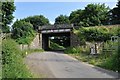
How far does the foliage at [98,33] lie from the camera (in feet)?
144

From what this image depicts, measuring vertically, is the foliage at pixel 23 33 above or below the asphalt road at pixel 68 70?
above

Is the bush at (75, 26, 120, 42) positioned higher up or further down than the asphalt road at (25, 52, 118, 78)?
higher up

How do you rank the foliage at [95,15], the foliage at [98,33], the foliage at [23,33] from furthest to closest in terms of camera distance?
1. the foliage at [95,15]
2. the foliage at [23,33]
3. the foliage at [98,33]

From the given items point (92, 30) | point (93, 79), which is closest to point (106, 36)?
point (92, 30)

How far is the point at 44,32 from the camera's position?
56.2 m

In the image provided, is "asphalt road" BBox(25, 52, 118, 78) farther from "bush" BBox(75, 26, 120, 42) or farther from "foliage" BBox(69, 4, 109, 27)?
"foliage" BBox(69, 4, 109, 27)

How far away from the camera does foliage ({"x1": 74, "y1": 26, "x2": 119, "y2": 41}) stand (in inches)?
1734

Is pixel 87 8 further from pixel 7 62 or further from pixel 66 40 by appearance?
pixel 7 62

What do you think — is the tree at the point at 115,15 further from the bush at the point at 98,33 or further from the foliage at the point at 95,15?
the bush at the point at 98,33

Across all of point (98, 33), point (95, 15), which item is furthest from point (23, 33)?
point (98, 33)

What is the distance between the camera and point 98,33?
1789 inches

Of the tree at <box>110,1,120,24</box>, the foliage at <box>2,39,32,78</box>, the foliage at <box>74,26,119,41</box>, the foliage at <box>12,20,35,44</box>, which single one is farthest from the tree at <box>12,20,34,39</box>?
the foliage at <box>2,39,32,78</box>

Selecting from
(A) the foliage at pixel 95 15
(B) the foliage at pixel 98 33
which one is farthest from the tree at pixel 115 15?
(B) the foliage at pixel 98 33

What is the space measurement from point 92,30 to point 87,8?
59.4 feet
